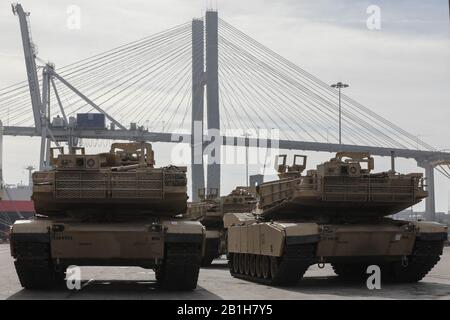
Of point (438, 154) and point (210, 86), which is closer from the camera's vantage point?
point (210, 86)

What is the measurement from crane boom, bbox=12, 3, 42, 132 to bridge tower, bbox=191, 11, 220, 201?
2101cm

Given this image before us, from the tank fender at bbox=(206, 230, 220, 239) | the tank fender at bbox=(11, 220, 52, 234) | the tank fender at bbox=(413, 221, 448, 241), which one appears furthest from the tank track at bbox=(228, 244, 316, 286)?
the tank fender at bbox=(206, 230, 220, 239)

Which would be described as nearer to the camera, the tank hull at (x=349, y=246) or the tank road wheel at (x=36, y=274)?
the tank road wheel at (x=36, y=274)

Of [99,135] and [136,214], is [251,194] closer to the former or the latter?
[136,214]

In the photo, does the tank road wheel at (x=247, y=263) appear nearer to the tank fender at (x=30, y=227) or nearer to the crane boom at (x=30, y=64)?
the tank fender at (x=30, y=227)

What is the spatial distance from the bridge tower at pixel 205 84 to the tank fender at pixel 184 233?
210ft

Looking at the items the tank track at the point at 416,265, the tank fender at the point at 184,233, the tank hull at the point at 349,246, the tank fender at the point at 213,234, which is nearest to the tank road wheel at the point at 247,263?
the tank hull at the point at 349,246

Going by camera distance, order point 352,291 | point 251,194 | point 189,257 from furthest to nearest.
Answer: point 251,194 → point 352,291 → point 189,257

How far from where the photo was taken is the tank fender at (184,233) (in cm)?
1948

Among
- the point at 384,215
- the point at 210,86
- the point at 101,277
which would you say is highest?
the point at 210,86

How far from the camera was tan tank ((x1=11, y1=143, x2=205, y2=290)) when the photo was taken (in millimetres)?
19594

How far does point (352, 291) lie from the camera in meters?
21.0
